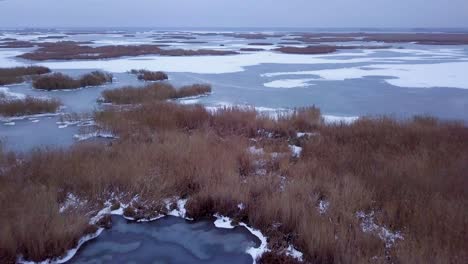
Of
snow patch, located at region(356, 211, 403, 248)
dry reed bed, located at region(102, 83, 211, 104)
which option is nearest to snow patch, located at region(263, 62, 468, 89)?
dry reed bed, located at region(102, 83, 211, 104)

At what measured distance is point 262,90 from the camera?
1764 cm

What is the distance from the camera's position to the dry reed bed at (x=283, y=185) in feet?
16.1

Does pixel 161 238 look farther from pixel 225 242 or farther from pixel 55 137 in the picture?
pixel 55 137

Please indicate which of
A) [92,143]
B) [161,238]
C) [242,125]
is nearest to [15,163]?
[92,143]

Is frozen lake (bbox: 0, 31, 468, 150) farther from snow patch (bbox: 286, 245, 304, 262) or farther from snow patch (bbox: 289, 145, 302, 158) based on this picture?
snow patch (bbox: 286, 245, 304, 262)

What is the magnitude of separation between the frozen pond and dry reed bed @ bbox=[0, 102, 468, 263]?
0.96 feet

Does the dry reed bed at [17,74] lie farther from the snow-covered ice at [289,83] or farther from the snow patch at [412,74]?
the snow patch at [412,74]

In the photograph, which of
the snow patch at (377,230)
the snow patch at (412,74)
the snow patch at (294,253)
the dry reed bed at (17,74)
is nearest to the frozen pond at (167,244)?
the snow patch at (294,253)

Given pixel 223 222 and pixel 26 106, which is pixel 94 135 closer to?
pixel 26 106

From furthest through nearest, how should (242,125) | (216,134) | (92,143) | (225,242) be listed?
(242,125), (216,134), (92,143), (225,242)

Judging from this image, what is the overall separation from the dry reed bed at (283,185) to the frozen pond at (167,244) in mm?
293

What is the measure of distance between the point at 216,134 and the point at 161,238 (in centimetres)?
479

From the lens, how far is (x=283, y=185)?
22.5ft

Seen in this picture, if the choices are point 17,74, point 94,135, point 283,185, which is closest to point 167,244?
point 283,185
